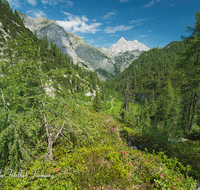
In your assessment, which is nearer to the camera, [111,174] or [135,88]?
[111,174]

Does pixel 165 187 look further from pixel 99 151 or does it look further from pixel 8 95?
pixel 8 95

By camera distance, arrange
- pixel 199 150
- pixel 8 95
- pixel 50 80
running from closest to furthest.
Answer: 1. pixel 8 95
2. pixel 50 80
3. pixel 199 150

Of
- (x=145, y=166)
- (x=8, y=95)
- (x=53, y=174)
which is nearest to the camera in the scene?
(x=53, y=174)

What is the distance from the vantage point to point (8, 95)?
13.0ft

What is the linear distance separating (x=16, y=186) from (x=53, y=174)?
3.33ft

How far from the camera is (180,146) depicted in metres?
6.40

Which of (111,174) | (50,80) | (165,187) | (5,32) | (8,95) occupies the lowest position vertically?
(165,187)

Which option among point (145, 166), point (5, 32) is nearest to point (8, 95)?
point (145, 166)

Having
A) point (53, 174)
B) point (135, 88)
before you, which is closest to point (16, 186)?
point (53, 174)

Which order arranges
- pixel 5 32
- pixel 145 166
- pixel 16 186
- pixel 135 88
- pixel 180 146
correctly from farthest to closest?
1. pixel 135 88
2. pixel 5 32
3. pixel 180 146
4. pixel 145 166
5. pixel 16 186

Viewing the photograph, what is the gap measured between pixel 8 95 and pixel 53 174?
11.4ft

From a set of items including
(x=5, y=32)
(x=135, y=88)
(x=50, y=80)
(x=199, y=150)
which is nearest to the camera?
(x=50, y=80)

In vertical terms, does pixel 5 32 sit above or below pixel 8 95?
above

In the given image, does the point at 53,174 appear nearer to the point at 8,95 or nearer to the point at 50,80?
the point at 8,95
